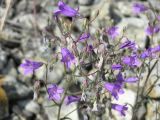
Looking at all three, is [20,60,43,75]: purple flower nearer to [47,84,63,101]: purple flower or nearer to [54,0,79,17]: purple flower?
[47,84,63,101]: purple flower

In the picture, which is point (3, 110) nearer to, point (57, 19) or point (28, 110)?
point (28, 110)

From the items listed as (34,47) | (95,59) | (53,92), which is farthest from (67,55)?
(34,47)

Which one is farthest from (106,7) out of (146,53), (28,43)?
(146,53)

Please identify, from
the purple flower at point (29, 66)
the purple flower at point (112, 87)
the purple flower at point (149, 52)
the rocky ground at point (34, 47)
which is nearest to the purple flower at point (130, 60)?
the purple flower at point (112, 87)

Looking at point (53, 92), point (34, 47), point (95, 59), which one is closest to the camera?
point (95, 59)

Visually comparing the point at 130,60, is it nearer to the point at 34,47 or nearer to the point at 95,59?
the point at 95,59

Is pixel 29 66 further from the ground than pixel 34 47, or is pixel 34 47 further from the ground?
pixel 29 66

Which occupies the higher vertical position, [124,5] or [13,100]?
[124,5]

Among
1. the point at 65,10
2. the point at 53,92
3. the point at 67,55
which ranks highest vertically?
the point at 65,10
